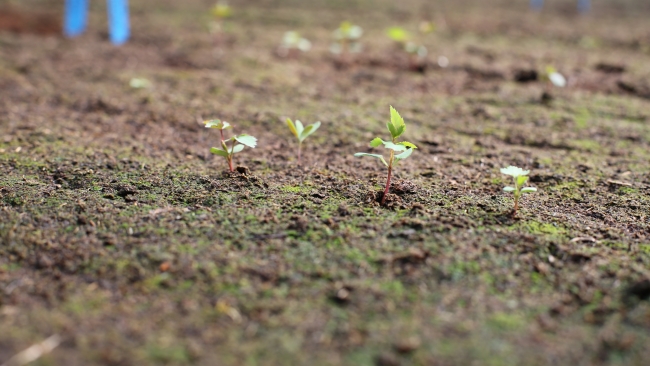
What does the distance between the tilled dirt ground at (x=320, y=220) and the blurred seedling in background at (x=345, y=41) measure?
272 millimetres

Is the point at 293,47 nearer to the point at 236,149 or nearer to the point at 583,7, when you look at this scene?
the point at 236,149

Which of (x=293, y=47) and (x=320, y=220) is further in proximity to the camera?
(x=293, y=47)

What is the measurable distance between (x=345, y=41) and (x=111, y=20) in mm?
1768

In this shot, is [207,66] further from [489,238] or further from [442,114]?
[489,238]

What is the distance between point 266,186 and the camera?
6.50 feet

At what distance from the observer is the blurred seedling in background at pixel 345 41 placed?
146 inches

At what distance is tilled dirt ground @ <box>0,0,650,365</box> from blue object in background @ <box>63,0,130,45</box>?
0.73m

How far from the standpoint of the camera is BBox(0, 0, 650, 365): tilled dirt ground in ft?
4.20

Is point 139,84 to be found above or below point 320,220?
above

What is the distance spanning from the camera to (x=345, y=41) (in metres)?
4.21

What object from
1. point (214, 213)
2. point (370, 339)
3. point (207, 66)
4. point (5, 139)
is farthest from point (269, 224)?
point (207, 66)

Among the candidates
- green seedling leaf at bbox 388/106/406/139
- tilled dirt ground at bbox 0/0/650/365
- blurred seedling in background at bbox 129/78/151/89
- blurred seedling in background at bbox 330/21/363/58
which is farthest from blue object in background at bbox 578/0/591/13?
green seedling leaf at bbox 388/106/406/139

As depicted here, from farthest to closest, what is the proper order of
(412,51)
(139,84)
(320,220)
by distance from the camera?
1. (412,51)
2. (139,84)
3. (320,220)

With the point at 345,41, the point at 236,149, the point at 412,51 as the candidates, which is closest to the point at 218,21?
A: the point at 345,41
